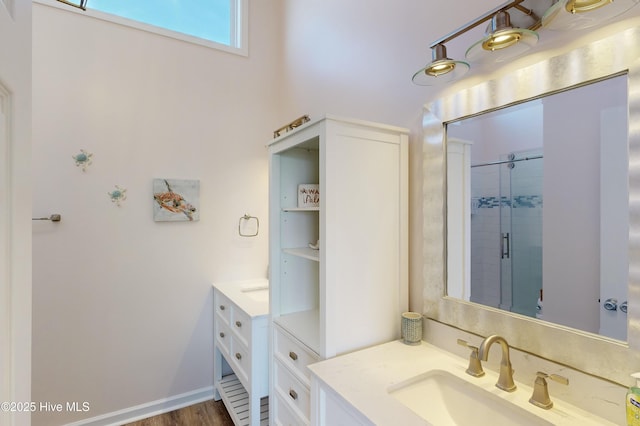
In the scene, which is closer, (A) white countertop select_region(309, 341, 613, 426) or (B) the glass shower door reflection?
(A) white countertop select_region(309, 341, 613, 426)

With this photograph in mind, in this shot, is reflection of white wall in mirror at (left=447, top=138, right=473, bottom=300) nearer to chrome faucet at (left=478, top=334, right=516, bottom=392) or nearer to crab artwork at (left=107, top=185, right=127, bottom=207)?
chrome faucet at (left=478, top=334, right=516, bottom=392)

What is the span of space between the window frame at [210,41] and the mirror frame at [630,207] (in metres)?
1.98

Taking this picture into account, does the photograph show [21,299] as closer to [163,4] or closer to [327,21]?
[327,21]

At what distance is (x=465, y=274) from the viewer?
1.24m

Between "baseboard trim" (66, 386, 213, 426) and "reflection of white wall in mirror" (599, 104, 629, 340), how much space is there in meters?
2.58

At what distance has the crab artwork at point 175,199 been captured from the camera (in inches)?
90.4

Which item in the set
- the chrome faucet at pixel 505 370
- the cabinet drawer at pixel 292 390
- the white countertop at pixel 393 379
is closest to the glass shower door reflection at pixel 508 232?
the chrome faucet at pixel 505 370

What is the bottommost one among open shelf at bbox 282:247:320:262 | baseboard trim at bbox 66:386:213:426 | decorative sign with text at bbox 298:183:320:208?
baseboard trim at bbox 66:386:213:426

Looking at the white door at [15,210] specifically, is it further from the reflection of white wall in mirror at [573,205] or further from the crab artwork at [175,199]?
the crab artwork at [175,199]

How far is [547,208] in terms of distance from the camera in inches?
39.5

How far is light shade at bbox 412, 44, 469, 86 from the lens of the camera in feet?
3.62

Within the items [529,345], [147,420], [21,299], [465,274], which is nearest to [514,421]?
[529,345]

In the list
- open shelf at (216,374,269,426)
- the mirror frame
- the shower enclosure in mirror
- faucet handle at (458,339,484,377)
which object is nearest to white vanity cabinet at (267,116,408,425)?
the mirror frame

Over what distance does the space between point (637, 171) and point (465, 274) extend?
24.1 inches
